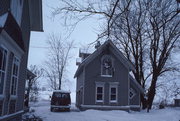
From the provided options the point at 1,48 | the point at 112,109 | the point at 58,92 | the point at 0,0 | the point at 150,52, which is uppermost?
the point at 150,52

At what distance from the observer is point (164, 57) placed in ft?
85.8

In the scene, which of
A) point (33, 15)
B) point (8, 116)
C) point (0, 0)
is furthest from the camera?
point (33, 15)

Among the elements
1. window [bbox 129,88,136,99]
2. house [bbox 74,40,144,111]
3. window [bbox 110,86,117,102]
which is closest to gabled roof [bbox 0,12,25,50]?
house [bbox 74,40,144,111]

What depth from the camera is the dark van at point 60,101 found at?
2262 cm

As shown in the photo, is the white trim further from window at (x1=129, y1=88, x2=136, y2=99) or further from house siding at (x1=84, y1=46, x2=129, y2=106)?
window at (x1=129, y1=88, x2=136, y2=99)

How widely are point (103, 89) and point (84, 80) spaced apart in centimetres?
223

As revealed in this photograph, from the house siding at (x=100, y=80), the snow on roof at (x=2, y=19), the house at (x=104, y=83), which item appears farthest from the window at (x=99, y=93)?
the snow on roof at (x=2, y=19)

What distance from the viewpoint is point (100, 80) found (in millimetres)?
22797

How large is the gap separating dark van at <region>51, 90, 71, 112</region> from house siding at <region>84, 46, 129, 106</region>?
2235mm

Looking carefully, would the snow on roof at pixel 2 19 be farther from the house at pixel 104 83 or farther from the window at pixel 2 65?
the house at pixel 104 83

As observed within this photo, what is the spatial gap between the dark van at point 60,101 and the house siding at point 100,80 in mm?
2235

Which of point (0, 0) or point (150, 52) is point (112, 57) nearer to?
point (150, 52)

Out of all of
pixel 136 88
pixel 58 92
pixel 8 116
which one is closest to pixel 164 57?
pixel 136 88

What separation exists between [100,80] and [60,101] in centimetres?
478
